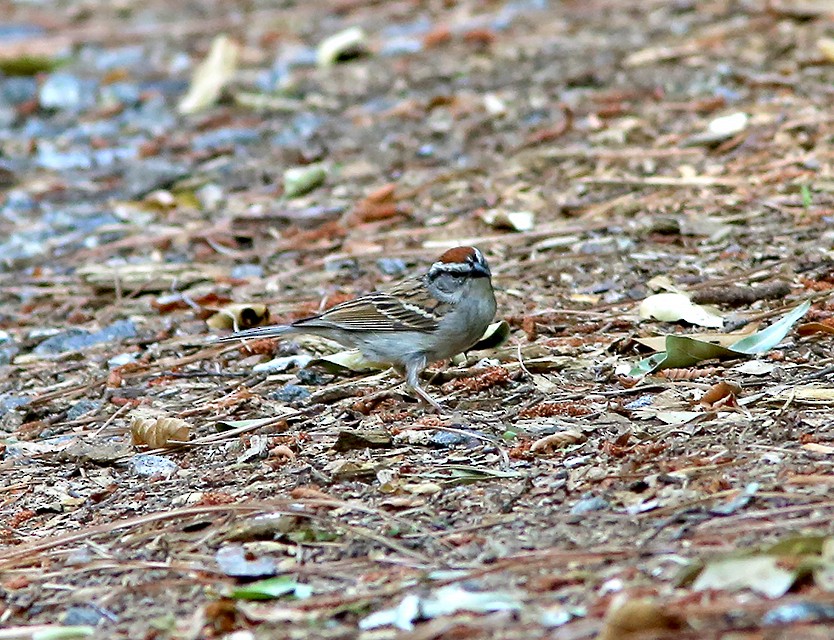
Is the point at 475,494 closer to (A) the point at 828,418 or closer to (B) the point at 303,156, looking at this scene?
(A) the point at 828,418

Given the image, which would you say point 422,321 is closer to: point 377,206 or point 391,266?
point 391,266

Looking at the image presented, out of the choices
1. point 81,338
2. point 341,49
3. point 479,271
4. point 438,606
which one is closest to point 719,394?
point 479,271

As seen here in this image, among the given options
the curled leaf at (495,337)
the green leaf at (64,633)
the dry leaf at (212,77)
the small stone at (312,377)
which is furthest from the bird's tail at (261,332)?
the dry leaf at (212,77)

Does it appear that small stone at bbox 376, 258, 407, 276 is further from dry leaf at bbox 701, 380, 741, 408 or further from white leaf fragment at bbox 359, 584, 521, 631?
white leaf fragment at bbox 359, 584, 521, 631

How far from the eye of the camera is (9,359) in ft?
20.9

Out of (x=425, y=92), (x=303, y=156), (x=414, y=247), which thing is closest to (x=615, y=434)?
(x=414, y=247)

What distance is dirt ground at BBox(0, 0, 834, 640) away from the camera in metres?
3.48

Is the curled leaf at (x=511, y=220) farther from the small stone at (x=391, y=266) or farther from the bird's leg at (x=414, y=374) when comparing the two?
the bird's leg at (x=414, y=374)

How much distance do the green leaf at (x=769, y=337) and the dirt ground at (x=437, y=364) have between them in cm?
11

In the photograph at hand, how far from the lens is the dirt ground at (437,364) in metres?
3.48

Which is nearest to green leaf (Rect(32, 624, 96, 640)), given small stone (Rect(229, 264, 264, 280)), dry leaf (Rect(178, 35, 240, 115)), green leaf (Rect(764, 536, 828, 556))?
green leaf (Rect(764, 536, 828, 556))

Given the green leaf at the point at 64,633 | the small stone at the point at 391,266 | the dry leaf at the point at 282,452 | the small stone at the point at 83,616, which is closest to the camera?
the green leaf at the point at 64,633

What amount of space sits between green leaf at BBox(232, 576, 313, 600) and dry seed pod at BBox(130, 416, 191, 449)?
4.45ft

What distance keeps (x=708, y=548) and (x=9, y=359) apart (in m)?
4.00
